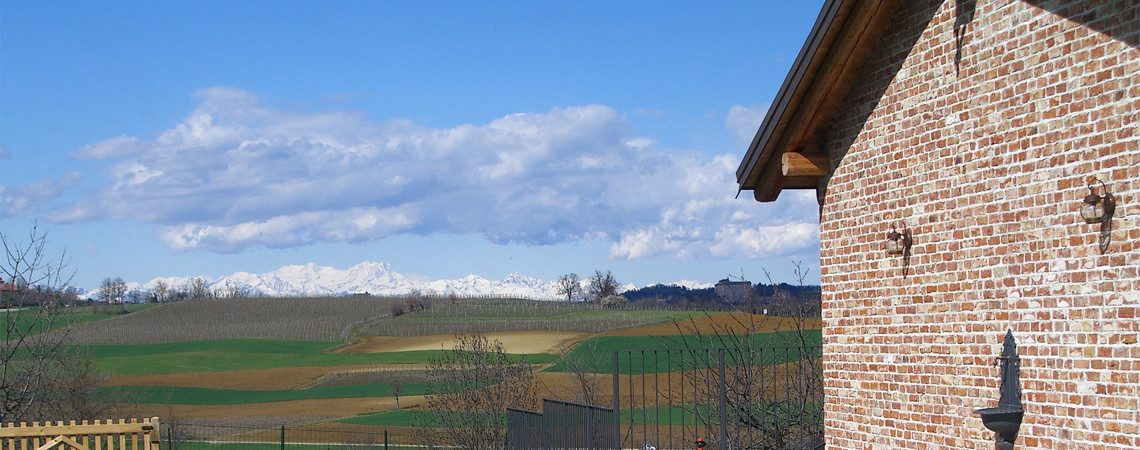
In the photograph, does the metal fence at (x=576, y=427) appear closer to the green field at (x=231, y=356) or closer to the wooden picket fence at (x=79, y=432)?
the wooden picket fence at (x=79, y=432)

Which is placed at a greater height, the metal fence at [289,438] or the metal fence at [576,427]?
the metal fence at [576,427]

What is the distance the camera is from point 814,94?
30.1 ft

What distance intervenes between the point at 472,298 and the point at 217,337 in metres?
27.8

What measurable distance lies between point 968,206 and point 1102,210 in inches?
50.6

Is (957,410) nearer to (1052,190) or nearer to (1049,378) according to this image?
(1049,378)

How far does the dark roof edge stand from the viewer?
8852 millimetres

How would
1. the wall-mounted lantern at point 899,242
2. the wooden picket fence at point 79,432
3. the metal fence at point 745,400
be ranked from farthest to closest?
the wooden picket fence at point 79,432
the metal fence at point 745,400
the wall-mounted lantern at point 899,242

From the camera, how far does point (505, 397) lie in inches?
1147

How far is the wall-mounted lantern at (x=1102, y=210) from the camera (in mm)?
6480

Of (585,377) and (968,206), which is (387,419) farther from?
(968,206)

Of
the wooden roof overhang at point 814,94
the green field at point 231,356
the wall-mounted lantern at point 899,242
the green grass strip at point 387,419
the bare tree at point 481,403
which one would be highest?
the wooden roof overhang at point 814,94

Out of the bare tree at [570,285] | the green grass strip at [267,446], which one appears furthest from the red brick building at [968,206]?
the bare tree at [570,285]

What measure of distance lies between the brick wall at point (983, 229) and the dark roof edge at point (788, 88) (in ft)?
1.60

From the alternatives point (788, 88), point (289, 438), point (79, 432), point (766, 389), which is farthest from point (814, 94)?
point (289, 438)
